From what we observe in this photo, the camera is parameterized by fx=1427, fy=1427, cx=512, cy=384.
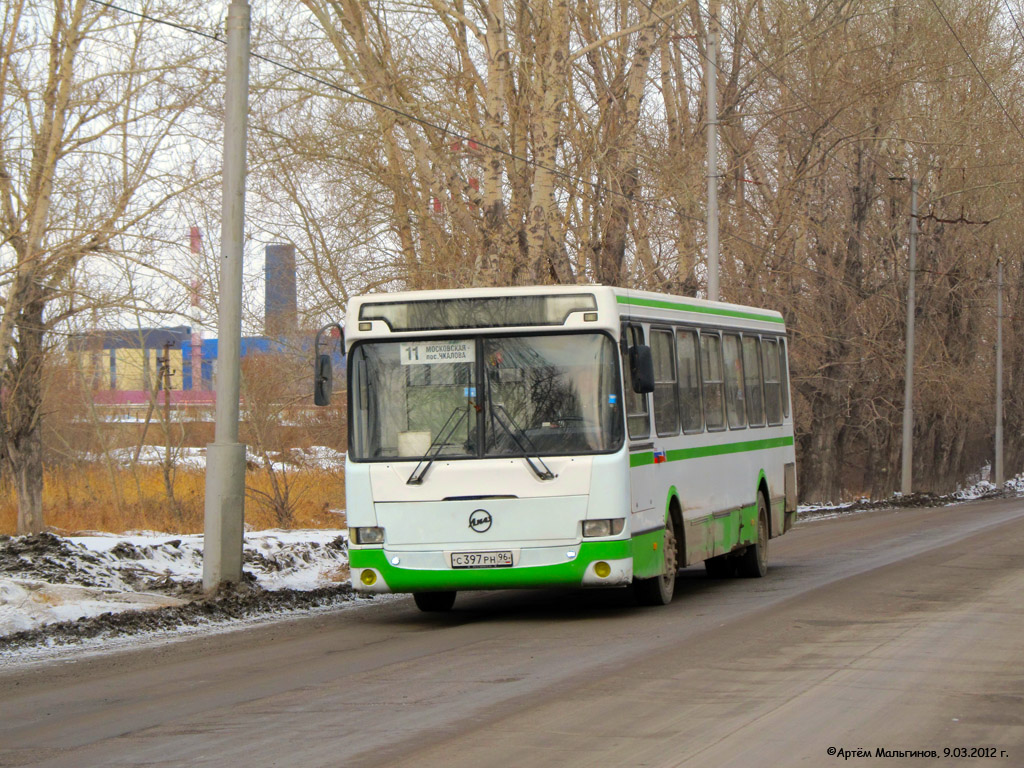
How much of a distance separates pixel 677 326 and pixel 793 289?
22512mm

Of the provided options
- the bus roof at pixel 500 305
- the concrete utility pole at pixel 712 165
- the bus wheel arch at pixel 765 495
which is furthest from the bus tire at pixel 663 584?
the concrete utility pole at pixel 712 165

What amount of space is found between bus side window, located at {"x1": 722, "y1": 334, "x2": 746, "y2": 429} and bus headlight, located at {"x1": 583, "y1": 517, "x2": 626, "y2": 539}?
384 centimetres

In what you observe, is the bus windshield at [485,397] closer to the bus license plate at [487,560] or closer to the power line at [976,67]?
the bus license plate at [487,560]

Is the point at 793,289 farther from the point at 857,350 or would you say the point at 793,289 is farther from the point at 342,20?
the point at 342,20

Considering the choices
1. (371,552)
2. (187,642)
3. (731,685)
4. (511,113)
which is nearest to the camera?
(731,685)

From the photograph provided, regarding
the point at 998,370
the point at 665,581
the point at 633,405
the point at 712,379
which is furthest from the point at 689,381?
the point at 998,370

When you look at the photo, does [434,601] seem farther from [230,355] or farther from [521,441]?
[230,355]

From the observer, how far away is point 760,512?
54.6ft

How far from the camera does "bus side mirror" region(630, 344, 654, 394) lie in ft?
39.3

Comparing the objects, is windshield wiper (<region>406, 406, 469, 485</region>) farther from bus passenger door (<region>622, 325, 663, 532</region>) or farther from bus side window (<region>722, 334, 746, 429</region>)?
bus side window (<region>722, 334, 746, 429</region>)

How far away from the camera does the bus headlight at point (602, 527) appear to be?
11.8 m

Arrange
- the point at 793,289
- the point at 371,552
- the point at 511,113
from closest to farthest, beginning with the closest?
the point at 371,552 < the point at 511,113 < the point at 793,289

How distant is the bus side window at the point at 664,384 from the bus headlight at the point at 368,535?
2707 millimetres

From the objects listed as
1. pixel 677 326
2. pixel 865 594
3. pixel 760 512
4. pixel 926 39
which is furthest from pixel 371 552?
pixel 926 39
